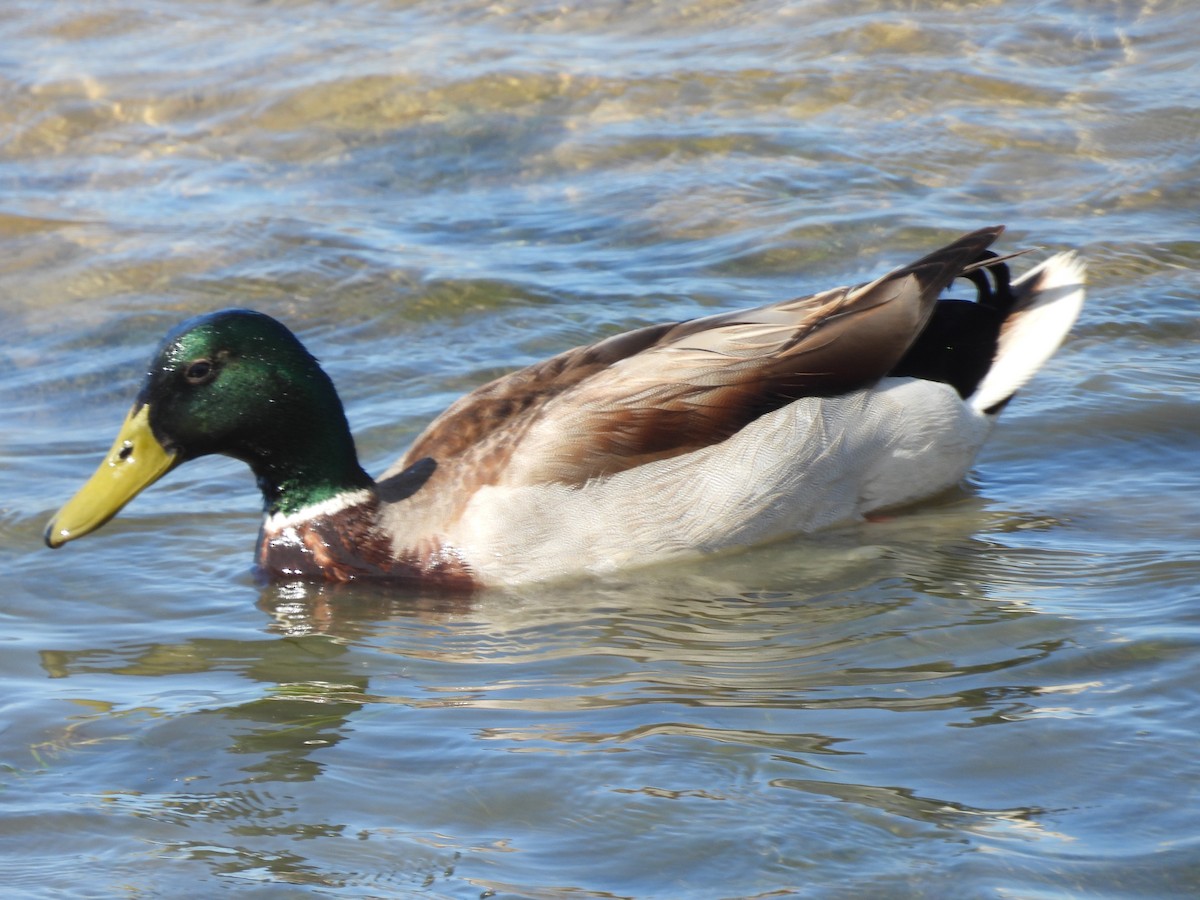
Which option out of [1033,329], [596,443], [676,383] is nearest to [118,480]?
[596,443]

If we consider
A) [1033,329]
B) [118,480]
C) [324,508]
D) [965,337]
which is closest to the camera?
[118,480]

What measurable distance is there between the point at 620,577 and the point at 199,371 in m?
1.62

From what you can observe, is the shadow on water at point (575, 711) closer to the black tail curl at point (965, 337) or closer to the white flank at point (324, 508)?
the white flank at point (324, 508)

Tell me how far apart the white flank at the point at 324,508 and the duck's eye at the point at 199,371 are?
612 mm

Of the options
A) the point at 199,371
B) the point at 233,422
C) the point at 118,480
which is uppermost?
the point at 199,371

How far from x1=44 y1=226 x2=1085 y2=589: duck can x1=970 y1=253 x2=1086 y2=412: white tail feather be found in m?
0.02

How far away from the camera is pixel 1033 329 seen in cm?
687

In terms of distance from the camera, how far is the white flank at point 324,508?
256 inches

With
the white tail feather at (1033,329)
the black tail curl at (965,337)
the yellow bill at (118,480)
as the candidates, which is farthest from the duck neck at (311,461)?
the white tail feather at (1033,329)

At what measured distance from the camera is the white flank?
6.49 m

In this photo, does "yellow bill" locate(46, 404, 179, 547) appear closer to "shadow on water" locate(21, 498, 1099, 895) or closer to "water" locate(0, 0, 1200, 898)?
"water" locate(0, 0, 1200, 898)

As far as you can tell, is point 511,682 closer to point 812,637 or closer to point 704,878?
point 812,637

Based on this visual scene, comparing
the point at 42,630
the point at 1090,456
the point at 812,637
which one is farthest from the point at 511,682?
the point at 1090,456

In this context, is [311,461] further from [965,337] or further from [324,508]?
[965,337]
